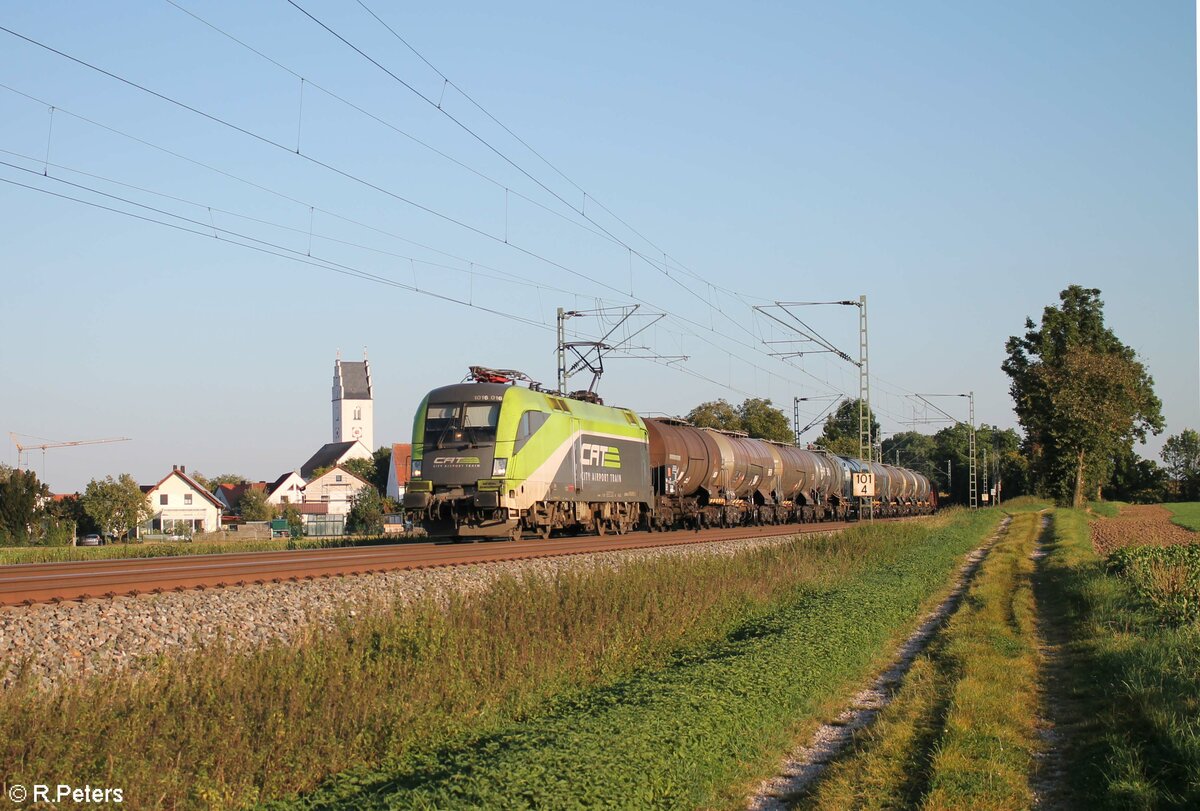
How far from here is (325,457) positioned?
16862 cm

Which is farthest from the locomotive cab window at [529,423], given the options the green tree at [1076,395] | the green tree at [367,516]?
the green tree at [1076,395]

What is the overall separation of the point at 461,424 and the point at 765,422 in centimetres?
7616

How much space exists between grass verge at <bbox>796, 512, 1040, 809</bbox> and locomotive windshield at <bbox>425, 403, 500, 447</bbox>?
502 inches

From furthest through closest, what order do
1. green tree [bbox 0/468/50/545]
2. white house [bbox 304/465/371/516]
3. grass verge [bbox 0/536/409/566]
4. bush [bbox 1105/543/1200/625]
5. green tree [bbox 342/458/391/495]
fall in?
green tree [bbox 342/458/391/495] < white house [bbox 304/465/371/516] < green tree [bbox 0/468/50/545] < grass verge [bbox 0/536/409/566] < bush [bbox 1105/543/1200/625]

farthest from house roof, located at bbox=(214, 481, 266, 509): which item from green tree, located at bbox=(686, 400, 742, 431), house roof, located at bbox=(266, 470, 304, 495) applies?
green tree, located at bbox=(686, 400, 742, 431)

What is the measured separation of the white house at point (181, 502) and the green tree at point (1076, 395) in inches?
2796

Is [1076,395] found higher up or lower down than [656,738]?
higher up

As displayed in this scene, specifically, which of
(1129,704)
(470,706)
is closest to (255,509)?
(470,706)

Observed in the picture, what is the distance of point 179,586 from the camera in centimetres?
1271

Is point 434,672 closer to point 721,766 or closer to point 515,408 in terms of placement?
point 721,766

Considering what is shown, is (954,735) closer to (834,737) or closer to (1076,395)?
(834,737)

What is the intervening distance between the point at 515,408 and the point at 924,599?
34.4ft

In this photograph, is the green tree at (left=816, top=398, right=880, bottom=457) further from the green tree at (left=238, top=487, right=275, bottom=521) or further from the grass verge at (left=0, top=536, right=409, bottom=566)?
the grass verge at (left=0, top=536, right=409, bottom=566)

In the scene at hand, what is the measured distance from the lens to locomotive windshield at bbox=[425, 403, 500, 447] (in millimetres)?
24812
